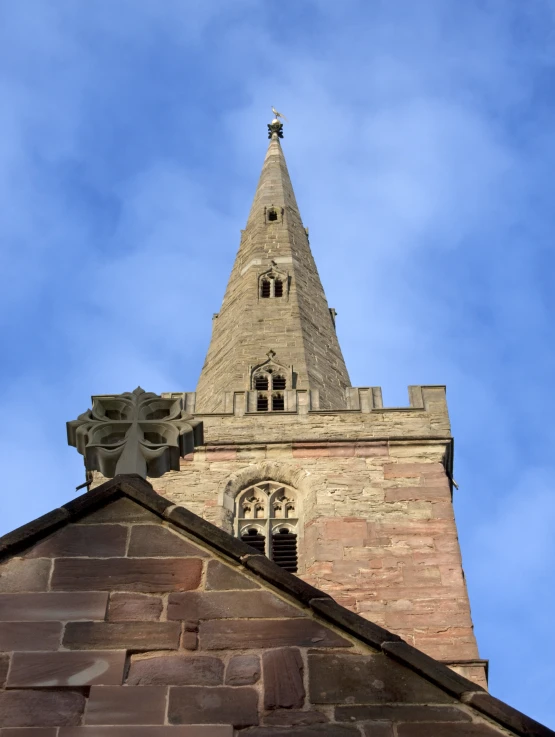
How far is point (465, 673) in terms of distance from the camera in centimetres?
1633

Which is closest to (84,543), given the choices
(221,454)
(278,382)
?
(221,454)

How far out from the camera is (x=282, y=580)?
606 centimetres

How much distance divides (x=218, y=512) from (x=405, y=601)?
345 cm

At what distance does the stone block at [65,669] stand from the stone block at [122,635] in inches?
2.3

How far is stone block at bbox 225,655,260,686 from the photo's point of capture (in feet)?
18.7

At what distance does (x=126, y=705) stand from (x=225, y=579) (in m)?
0.78

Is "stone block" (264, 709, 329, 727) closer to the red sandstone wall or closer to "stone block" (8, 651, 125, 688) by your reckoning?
the red sandstone wall

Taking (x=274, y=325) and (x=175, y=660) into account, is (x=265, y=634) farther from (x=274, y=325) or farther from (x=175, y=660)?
(x=274, y=325)

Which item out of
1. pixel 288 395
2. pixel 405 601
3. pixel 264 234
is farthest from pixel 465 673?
pixel 264 234

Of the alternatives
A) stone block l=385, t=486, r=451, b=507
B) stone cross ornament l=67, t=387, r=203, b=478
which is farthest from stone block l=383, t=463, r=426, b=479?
stone cross ornament l=67, t=387, r=203, b=478

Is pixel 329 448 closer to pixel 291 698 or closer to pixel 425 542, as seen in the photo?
pixel 425 542

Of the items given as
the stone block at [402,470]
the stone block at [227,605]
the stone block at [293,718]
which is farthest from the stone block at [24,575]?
the stone block at [402,470]

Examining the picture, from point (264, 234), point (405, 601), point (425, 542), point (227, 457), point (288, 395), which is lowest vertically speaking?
point (405, 601)

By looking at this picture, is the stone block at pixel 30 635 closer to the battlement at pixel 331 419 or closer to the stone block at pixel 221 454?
the stone block at pixel 221 454
